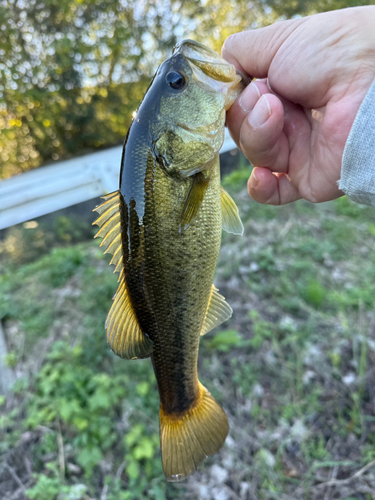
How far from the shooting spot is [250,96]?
156 cm

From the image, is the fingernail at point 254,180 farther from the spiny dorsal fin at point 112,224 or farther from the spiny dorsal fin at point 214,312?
the spiny dorsal fin at point 112,224

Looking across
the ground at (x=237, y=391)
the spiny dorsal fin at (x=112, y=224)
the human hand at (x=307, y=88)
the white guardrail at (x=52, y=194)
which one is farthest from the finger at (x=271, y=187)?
the white guardrail at (x=52, y=194)

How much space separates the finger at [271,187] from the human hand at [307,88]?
0.11 meters

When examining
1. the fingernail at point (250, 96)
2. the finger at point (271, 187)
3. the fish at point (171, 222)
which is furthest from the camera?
the finger at point (271, 187)

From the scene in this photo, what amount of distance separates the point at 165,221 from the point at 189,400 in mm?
914

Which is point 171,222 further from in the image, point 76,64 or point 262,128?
point 76,64

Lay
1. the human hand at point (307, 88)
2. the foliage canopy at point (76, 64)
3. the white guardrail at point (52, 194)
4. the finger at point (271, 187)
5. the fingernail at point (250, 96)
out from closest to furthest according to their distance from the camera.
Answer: the human hand at point (307, 88) < the fingernail at point (250, 96) < the finger at point (271, 187) < the white guardrail at point (52, 194) < the foliage canopy at point (76, 64)

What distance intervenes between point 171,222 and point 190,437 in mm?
1040

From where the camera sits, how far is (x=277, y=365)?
2.79m

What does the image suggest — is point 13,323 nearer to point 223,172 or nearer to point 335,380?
point 335,380

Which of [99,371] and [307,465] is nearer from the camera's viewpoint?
[307,465]

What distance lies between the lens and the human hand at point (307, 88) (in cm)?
144

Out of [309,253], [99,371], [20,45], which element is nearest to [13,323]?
[99,371]

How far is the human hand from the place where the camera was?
1.44 meters
